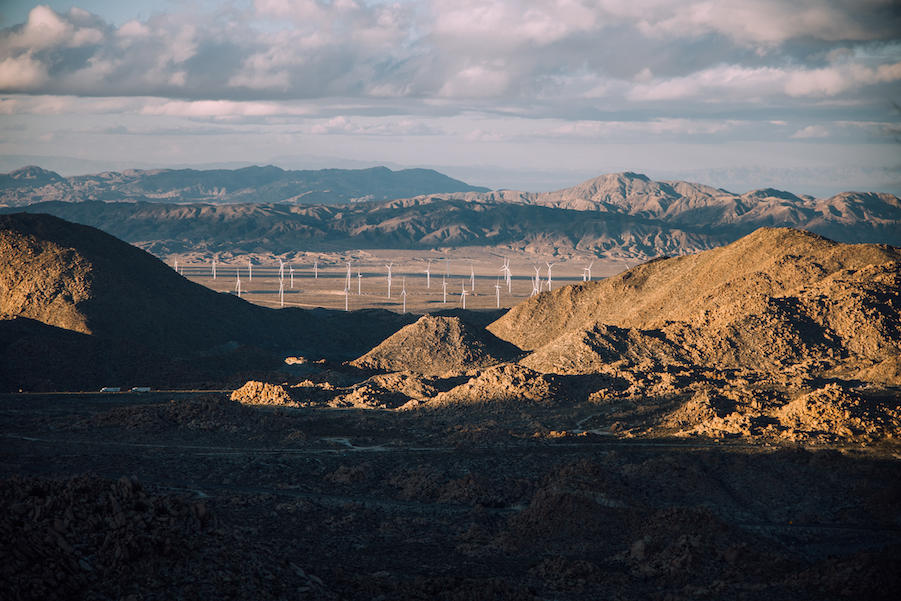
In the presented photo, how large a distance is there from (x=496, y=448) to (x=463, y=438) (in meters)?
3.46

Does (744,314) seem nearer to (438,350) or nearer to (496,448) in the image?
(438,350)

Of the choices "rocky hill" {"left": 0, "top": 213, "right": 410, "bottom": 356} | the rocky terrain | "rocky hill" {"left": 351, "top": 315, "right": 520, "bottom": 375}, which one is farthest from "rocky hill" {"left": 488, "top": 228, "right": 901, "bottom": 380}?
"rocky hill" {"left": 0, "top": 213, "right": 410, "bottom": 356}

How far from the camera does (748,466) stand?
37000mm

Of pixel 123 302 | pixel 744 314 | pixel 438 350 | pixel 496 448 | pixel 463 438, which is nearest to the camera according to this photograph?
pixel 496 448

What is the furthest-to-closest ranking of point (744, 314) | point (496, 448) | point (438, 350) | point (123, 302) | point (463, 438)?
point (123, 302) < point (438, 350) < point (744, 314) < point (463, 438) < point (496, 448)

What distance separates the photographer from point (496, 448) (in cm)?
4181

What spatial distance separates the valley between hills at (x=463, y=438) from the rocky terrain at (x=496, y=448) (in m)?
0.14

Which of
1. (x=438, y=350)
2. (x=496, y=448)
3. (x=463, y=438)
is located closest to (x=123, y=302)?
(x=438, y=350)

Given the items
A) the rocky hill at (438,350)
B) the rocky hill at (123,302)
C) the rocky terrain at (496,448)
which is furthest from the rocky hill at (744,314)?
the rocky hill at (123,302)

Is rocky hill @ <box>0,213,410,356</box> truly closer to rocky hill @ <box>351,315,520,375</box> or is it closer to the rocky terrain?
the rocky terrain

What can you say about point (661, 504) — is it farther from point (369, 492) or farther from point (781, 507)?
point (369, 492)

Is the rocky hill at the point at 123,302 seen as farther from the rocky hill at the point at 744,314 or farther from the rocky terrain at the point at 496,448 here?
the rocky hill at the point at 744,314

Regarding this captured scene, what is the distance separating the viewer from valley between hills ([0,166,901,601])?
68.4ft

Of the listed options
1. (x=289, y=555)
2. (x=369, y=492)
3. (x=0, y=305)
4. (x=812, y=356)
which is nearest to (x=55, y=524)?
(x=289, y=555)
